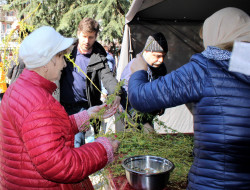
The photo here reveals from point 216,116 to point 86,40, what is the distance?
7.15ft

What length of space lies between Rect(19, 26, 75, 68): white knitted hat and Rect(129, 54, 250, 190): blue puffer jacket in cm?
54

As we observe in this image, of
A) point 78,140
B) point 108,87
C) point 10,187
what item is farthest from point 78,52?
point 10,187

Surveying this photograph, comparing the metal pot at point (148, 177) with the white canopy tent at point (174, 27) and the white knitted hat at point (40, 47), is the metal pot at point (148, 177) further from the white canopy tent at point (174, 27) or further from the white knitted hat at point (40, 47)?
the white canopy tent at point (174, 27)

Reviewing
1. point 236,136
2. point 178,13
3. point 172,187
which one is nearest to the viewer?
point 236,136

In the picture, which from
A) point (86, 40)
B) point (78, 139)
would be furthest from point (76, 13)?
point (78, 139)

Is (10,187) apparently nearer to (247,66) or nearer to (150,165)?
(150,165)

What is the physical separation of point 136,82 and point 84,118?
591 millimetres

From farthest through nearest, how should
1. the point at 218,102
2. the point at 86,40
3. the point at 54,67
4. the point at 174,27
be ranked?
the point at 174,27, the point at 86,40, the point at 54,67, the point at 218,102

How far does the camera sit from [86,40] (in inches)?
116

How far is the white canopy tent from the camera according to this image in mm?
3744

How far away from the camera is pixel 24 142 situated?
1.10 metres

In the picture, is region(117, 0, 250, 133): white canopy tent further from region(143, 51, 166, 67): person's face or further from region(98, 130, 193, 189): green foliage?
region(98, 130, 193, 189): green foliage

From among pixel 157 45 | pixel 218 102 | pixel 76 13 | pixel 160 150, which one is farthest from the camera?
pixel 76 13

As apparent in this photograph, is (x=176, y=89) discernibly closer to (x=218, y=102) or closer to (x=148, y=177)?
(x=218, y=102)
